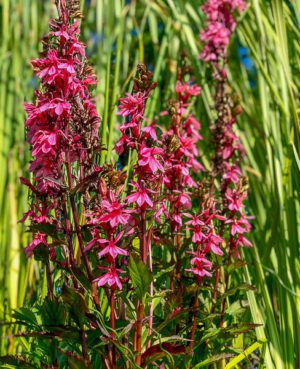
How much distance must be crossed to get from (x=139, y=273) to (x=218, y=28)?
0.85 m

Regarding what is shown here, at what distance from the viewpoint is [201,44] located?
187 centimetres

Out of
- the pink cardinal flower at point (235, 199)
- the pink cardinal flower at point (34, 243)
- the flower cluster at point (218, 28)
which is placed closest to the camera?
the pink cardinal flower at point (34, 243)

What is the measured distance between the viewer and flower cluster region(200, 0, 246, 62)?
1.48 metres

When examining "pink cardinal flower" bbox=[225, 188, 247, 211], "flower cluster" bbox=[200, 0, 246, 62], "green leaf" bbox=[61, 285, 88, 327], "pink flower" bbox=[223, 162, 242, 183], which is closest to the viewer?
"green leaf" bbox=[61, 285, 88, 327]

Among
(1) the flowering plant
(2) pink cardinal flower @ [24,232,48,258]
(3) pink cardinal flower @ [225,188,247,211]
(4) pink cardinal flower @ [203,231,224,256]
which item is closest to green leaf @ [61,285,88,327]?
(1) the flowering plant

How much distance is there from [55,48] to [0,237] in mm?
902

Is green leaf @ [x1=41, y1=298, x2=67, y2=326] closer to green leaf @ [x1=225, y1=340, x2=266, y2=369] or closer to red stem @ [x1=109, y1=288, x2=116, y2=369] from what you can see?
red stem @ [x1=109, y1=288, x2=116, y2=369]

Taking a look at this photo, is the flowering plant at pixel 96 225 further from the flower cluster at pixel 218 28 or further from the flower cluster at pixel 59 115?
the flower cluster at pixel 218 28

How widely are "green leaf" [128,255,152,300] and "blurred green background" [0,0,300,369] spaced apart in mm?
323

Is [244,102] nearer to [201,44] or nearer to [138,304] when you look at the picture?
[201,44]

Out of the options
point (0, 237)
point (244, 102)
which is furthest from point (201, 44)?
point (0, 237)

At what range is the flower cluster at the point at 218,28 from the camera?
1.48m

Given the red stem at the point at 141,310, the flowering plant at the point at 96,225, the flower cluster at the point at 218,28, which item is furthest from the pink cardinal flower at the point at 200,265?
the flower cluster at the point at 218,28

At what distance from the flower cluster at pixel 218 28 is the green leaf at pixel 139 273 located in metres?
0.80
